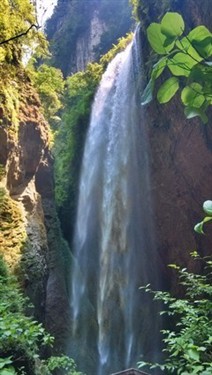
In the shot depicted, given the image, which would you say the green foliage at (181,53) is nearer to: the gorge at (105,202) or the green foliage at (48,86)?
the gorge at (105,202)

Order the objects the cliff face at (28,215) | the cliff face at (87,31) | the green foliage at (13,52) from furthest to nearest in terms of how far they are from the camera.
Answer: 1. the cliff face at (87,31)
2. the green foliage at (13,52)
3. the cliff face at (28,215)

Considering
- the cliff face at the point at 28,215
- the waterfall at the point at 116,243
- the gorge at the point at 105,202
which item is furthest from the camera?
the waterfall at the point at 116,243

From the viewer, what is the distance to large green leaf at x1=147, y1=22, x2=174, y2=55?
77 cm

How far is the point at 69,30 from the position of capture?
→ 28.4m

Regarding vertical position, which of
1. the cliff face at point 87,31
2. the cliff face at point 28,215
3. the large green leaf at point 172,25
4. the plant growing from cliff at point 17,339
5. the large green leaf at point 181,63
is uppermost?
the cliff face at point 87,31

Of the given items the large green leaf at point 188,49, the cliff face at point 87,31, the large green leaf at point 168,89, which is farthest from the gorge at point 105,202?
the cliff face at point 87,31

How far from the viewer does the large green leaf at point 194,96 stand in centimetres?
85

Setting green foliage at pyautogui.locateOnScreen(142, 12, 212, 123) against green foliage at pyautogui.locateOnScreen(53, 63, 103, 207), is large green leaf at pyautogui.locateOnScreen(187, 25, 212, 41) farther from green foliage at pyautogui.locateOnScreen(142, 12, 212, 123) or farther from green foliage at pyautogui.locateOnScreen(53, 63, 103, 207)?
green foliage at pyautogui.locateOnScreen(53, 63, 103, 207)

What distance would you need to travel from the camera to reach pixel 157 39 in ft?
2.55

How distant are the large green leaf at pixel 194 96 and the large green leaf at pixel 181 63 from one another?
2.0 inches

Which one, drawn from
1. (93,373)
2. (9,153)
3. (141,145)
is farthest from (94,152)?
(93,373)

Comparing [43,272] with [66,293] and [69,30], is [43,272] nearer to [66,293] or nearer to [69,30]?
[66,293]

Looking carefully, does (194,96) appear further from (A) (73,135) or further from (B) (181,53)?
(A) (73,135)

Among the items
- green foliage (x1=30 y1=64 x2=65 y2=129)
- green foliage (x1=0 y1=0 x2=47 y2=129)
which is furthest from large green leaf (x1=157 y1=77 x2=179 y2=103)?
green foliage (x1=30 y1=64 x2=65 y2=129)
